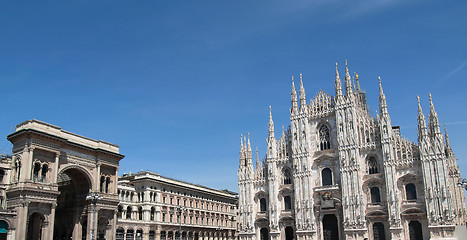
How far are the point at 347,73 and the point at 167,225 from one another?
39040 mm

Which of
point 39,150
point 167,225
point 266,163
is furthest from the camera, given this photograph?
point 167,225

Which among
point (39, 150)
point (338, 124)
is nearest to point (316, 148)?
point (338, 124)

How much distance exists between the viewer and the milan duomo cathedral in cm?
5528

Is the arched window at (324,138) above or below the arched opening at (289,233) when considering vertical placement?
above

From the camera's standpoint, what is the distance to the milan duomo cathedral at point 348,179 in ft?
181

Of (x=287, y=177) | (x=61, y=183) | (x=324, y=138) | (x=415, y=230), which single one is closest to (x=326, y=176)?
(x=324, y=138)

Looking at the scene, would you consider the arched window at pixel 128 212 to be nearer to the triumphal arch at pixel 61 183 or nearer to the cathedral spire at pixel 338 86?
the triumphal arch at pixel 61 183

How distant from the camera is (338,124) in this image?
6316cm

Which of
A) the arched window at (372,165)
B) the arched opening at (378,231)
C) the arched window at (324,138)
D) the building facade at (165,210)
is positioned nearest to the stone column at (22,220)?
the building facade at (165,210)

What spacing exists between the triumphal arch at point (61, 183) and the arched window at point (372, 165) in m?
33.4

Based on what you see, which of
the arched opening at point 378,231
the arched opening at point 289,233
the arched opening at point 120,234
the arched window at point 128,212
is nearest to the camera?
the arched opening at point 378,231

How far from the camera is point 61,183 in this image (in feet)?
187

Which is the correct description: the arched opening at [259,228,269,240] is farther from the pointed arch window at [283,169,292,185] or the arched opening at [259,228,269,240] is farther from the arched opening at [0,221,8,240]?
the arched opening at [0,221,8,240]

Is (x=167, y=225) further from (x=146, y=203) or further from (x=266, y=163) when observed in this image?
(x=266, y=163)
